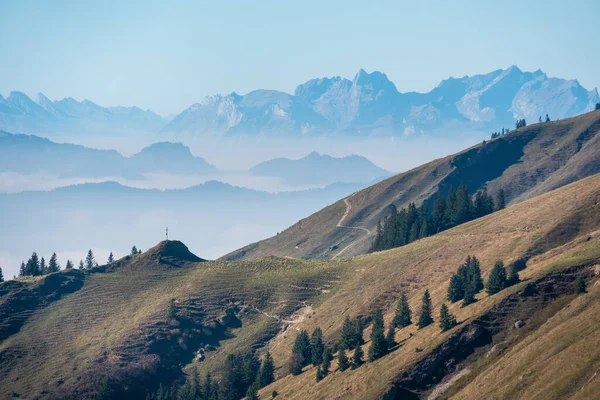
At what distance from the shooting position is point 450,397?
84375mm

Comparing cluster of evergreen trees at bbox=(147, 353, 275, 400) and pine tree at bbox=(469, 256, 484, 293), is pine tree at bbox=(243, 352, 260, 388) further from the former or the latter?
pine tree at bbox=(469, 256, 484, 293)

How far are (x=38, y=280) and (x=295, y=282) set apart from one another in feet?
194

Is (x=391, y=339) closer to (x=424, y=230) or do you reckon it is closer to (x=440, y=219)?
(x=424, y=230)

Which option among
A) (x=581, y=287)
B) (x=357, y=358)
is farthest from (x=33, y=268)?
(x=581, y=287)

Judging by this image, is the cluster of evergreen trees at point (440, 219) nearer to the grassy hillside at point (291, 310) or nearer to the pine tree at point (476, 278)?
the grassy hillside at point (291, 310)

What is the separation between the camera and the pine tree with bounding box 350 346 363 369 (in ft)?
331

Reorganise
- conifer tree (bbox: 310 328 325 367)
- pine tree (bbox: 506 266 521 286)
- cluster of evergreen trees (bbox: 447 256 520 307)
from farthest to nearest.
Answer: conifer tree (bbox: 310 328 325 367) → cluster of evergreen trees (bbox: 447 256 520 307) → pine tree (bbox: 506 266 521 286)

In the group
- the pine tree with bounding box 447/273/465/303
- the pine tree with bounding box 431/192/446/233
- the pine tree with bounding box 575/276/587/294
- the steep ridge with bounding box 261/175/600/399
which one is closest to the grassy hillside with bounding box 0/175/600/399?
the steep ridge with bounding box 261/175/600/399

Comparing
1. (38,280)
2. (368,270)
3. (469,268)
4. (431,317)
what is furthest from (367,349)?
(38,280)

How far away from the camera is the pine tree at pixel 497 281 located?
331 feet

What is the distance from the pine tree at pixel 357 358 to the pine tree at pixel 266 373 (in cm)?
1993

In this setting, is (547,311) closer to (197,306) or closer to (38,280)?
(197,306)

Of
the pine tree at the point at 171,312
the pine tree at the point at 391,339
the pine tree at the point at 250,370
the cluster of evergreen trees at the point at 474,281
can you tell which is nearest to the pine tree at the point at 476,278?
the cluster of evergreen trees at the point at 474,281

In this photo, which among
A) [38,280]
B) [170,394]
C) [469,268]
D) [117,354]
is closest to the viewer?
[469,268]
